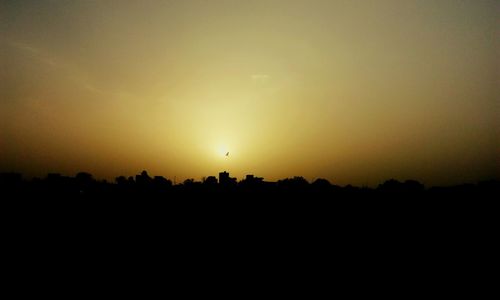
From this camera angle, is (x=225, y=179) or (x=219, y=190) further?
(x=225, y=179)

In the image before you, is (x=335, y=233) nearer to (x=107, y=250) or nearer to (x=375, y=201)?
(x=375, y=201)

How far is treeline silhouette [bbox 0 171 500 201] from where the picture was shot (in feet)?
94.9

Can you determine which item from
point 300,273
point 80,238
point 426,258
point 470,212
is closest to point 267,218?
point 300,273

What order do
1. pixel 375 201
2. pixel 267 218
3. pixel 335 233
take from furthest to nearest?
pixel 375 201 < pixel 267 218 < pixel 335 233

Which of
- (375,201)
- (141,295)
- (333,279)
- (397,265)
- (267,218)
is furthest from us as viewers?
(375,201)

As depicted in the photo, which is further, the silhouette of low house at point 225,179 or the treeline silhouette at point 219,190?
the silhouette of low house at point 225,179

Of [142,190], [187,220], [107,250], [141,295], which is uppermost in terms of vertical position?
[142,190]

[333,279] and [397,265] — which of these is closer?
[333,279]

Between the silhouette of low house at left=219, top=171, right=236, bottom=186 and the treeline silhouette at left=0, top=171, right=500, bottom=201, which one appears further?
the silhouette of low house at left=219, top=171, right=236, bottom=186

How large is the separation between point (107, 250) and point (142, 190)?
1005 cm

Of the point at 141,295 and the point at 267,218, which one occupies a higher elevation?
the point at 267,218

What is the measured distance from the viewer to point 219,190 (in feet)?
106

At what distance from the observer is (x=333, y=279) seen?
1952 cm

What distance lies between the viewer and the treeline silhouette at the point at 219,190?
28938mm
